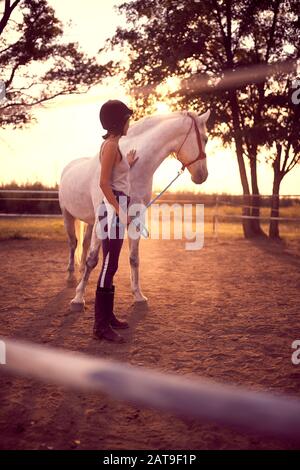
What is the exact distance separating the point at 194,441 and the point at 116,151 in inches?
84.6

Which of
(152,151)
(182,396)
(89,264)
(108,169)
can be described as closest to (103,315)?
(89,264)

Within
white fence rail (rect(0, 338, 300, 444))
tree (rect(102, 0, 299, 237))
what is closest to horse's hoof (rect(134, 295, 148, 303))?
white fence rail (rect(0, 338, 300, 444))

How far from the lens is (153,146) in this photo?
4.46m

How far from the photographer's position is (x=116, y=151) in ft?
10.6

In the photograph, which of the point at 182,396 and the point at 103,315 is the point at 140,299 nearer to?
the point at 103,315

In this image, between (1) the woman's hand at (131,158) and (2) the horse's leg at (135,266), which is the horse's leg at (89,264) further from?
(1) the woman's hand at (131,158)

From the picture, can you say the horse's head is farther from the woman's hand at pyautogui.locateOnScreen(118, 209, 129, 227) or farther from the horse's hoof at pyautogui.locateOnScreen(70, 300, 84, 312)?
the horse's hoof at pyautogui.locateOnScreen(70, 300, 84, 312)

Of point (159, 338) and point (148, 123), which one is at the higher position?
point (148, 123)

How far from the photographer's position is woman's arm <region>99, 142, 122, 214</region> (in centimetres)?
319

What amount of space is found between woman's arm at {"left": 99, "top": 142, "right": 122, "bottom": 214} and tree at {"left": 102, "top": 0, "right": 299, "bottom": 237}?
35.0ft

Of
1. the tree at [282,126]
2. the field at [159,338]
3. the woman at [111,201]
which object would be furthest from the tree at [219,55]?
the woman at [111,201]

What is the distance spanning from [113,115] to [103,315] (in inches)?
65.1

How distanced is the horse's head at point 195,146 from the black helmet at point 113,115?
1.48 m

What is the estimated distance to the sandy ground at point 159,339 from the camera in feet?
6.57
